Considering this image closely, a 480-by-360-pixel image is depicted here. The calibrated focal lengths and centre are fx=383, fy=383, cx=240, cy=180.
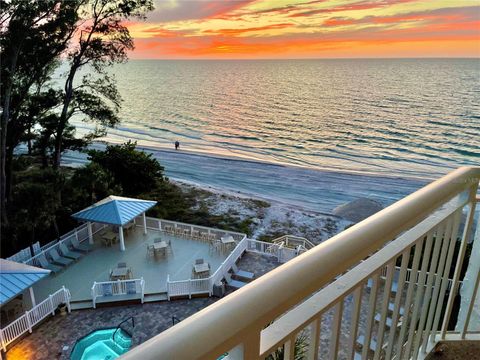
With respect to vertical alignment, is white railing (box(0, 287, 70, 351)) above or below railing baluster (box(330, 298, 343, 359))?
below

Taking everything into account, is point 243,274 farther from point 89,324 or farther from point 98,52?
point 98,52

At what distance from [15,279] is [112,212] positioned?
10.3ft

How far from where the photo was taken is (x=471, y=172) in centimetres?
115

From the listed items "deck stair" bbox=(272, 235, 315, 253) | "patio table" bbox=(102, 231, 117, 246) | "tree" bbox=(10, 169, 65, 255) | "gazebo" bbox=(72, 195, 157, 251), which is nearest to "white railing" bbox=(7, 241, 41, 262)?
"tree" bbox=(10, 169, 65, 255)

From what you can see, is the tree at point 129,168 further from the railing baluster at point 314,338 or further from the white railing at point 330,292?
the railing baluster at point 314,338

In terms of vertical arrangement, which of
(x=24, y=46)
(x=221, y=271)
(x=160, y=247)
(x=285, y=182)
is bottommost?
(x=285, y=182)

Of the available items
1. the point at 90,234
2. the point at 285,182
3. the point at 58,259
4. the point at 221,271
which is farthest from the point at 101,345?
the point at 285,182

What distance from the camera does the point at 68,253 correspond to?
386 inches

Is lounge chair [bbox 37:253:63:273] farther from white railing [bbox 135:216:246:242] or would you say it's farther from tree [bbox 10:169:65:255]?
white railing [bbox 135:216:246:242]

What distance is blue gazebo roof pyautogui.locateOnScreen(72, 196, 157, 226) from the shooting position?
32.6ft

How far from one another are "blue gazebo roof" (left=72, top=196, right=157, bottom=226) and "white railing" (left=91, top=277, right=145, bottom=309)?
2.00 m

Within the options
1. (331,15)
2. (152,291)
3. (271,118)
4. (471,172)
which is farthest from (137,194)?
(331,15)

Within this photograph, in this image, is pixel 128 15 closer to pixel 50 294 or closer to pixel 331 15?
pixel 50 294

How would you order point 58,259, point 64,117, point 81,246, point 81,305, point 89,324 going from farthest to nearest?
point 64,117 → point 81,246 → point 58,259 → point 81,305 → point 89,324
